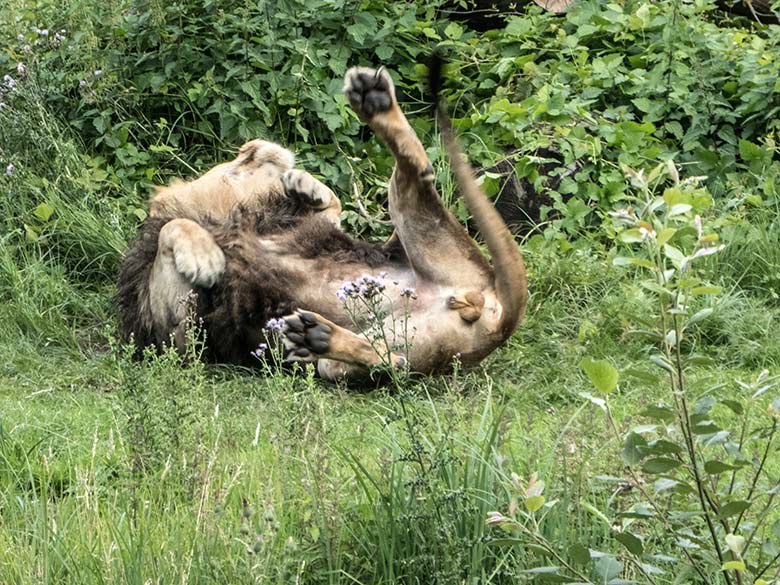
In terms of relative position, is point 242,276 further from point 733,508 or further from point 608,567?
point 733,508

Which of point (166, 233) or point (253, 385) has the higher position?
point (166, 233)

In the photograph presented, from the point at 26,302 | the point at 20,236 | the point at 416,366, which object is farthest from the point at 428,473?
the point at 20,236

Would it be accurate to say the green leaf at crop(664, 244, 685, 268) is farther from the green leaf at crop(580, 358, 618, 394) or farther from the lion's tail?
the lion's tail

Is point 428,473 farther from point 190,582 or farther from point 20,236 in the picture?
point 20,236

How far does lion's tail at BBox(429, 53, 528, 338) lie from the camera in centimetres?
563

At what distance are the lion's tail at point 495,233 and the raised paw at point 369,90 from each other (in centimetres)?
24

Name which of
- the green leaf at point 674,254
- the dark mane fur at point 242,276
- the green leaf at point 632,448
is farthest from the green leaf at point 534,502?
the dark mane fur at point 242,276

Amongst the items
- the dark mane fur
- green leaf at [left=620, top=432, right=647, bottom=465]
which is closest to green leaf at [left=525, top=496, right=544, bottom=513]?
green leaf at [left=620, top=432, right=647, bottom=465]

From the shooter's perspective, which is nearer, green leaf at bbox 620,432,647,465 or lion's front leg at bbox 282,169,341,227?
green leaf at bbox 620,432,647,465

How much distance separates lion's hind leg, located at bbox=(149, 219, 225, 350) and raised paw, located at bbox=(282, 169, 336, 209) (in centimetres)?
61

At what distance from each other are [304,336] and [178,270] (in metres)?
0.79

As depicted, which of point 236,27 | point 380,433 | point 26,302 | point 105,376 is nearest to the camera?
point 380,433

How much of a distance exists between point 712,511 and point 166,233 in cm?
366

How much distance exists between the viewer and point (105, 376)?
6539 mm
